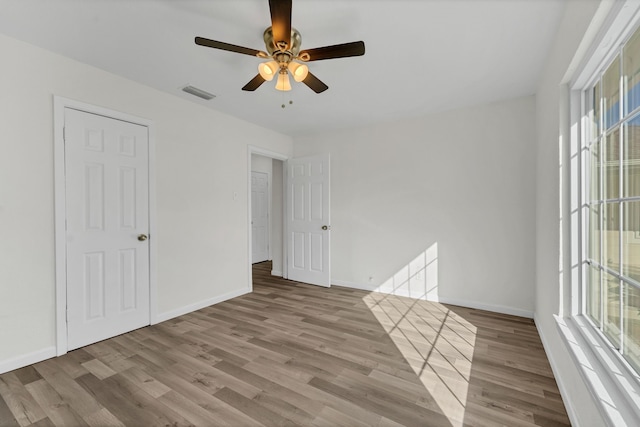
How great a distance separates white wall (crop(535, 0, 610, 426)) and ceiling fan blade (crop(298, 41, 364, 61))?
1155 mm

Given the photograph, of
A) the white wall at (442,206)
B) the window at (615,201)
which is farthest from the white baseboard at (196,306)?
the window at (615,201)

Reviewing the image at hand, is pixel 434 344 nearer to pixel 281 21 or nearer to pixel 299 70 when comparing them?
pixel 299 70

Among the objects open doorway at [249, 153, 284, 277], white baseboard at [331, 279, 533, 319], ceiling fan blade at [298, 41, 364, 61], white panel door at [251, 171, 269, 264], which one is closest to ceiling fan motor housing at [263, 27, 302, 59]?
ceiling fan blade at [298, 41, 364, 61]

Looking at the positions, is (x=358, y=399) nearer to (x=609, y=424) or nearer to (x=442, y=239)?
(x=609, y=424)

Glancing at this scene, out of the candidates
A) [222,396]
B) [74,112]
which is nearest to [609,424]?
[222,396]

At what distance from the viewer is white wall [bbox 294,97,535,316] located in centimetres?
327

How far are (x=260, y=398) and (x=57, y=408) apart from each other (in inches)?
50.5

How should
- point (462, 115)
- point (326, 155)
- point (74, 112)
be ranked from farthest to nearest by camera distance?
point (326, 155), point (462, 115), point (74, 112)

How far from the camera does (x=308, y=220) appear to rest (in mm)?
4707

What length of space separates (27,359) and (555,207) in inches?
169

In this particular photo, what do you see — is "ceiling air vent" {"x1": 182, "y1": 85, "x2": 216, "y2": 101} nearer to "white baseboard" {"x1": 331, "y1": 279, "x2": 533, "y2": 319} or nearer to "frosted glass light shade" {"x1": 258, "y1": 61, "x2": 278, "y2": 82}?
"frosted glass light shade" {"x1": 258, "y1": 61, "x2": 278, "y2": 82}

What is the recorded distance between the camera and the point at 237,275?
4.07 metres

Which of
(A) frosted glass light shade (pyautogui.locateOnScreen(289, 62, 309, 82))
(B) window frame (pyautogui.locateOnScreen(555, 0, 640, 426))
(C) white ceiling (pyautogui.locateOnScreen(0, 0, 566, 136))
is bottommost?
(B) window frame (pyautogui.locateOnScreen(555, 0, 640, 426))

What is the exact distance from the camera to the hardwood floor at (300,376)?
1.70 m
